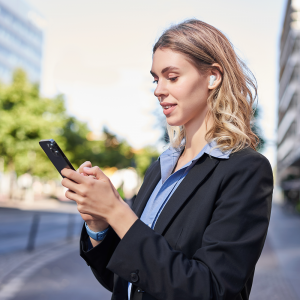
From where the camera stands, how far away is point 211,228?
124cm

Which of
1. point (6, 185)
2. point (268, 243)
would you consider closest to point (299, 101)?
point (268, 243)

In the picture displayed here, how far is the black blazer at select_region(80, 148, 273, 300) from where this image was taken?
3.84 feet

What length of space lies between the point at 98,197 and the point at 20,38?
249 ft

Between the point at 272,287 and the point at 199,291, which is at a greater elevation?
the point at 199,291

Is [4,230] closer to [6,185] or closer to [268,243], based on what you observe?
[268,243]

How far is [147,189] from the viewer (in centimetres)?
177

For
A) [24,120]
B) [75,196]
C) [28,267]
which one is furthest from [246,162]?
[24,120]

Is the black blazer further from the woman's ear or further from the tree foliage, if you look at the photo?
the tree foliage

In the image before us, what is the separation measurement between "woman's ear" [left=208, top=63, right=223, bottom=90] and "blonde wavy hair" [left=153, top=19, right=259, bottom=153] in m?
0.01

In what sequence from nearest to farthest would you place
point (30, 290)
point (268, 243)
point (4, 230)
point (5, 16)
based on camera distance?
1. point (30, 290)
2. point (268, 243)
3. point (4, 230)
4. point (5, 16)

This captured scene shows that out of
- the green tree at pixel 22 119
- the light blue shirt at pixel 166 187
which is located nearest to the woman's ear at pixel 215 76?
the light blue shirt at pixel 166 187

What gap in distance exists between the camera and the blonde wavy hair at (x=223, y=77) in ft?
4.73

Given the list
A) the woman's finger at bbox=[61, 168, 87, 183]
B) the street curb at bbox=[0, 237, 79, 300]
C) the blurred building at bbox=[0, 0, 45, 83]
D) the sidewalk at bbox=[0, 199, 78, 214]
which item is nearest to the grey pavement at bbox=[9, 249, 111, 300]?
the street curb at bbox=[0, 237, 79, 300]

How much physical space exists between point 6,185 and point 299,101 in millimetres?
42381
